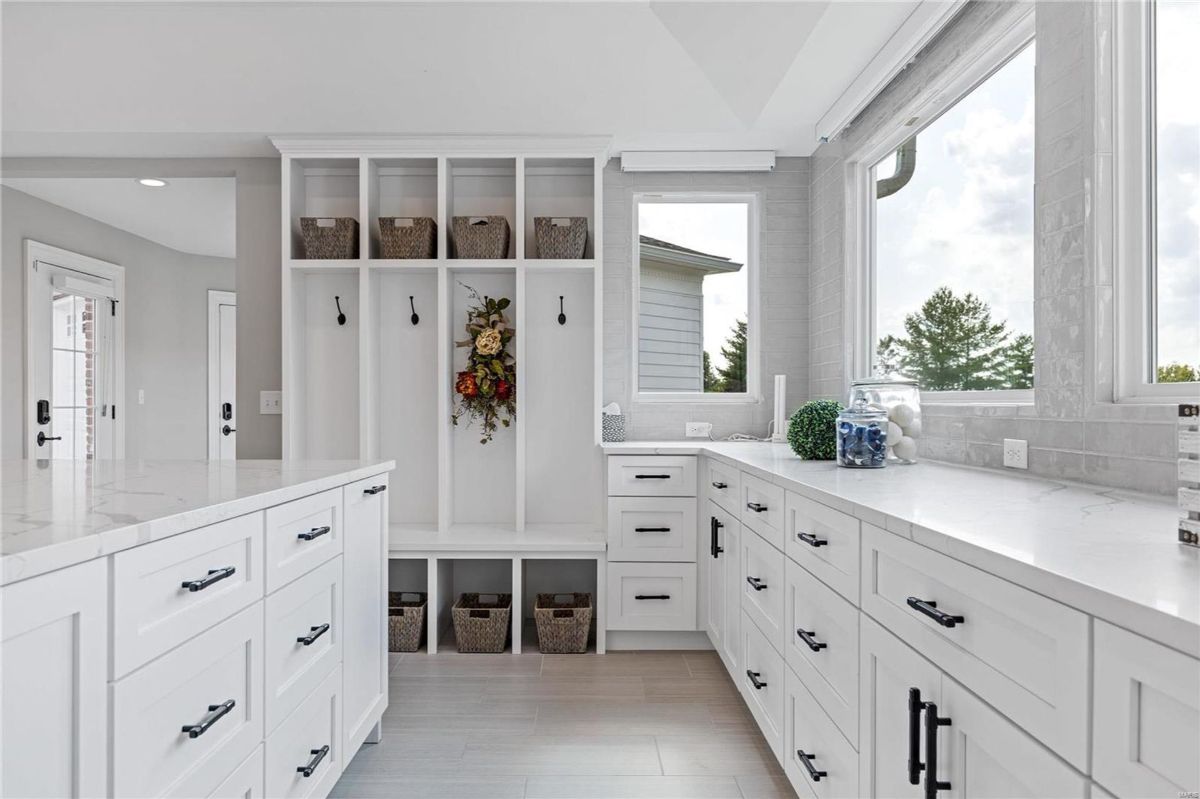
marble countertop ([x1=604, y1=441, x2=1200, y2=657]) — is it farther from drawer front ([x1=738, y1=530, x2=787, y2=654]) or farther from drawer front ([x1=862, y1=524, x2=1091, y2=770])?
drawer front ([x1=738, y1=530, x2=787, y2=654])

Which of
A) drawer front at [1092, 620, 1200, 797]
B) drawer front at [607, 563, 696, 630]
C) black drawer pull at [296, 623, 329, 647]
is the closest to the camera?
drawer front at [1092, 620, 1200, 797]

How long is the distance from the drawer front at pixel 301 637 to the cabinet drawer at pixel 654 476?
4.63 feet

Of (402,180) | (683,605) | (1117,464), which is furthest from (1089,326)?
(402,180)

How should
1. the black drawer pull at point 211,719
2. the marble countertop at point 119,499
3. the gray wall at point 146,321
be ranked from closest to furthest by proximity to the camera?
the marble countertop at point 119,499 < the black drawer pull at point 211,719 < the gray wall at point 146,321

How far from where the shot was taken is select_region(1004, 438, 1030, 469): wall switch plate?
173 centimetres

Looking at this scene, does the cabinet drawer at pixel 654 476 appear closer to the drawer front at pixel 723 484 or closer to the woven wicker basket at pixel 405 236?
the drawer front at pixel 723 484

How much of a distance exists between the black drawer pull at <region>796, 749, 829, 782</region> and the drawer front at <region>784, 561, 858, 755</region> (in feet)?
0.53

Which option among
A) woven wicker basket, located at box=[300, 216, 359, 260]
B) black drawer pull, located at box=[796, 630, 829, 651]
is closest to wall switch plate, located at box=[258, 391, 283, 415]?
woven wicker basket, located at box=[300, 216, 359, 260]

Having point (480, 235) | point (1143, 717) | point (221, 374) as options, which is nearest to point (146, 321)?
point (221, 374)

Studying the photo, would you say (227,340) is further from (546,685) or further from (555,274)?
(546,685)

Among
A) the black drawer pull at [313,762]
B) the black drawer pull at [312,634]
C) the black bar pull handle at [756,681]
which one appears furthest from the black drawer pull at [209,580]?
the black bar pull handle at [756,681]

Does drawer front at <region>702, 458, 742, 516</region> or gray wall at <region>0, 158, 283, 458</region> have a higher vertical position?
gray wall at <region>0, 158, 283, 458</region>

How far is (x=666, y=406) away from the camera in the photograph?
11.4 feet

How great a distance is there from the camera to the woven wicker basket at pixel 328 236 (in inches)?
123
